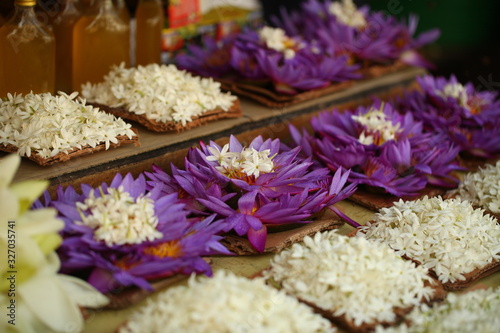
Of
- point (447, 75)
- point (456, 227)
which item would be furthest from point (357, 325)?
point (447, 75)

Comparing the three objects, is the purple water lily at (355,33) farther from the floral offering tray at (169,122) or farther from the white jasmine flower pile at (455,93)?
the floral offering tray at (169,122)

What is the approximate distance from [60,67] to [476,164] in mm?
1417

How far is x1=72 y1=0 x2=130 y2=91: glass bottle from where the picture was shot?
1.77 m

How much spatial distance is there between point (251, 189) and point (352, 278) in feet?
1.13

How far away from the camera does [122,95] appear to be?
165cm

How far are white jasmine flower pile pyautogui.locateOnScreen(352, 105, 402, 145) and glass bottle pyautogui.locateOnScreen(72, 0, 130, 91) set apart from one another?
792 millimetres

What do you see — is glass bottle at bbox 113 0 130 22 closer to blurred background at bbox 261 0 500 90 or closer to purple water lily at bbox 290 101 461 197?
purple water lily at bbox 290 101 461 197

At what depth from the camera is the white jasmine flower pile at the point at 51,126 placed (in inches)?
53.1

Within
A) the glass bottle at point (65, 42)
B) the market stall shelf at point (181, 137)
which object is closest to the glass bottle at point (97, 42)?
the glass bottle at point (65, 42)

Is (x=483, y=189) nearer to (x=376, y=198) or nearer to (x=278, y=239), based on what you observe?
(x=376, y=198)

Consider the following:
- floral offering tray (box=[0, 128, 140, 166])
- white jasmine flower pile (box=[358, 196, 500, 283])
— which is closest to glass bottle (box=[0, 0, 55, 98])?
floral offering tray (box=[0, 128, 140, 166])

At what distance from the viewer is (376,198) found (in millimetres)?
1636

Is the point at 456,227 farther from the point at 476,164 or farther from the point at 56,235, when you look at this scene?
the point at 56,235

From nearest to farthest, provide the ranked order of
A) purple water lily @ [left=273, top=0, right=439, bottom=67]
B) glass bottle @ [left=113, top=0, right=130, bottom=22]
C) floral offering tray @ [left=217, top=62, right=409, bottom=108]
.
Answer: glass bottle @ [left=113, top=0, right=130, bottom=22] < floral offering tray @ [left=217, top=62, right=409, bottom=108] < purple water lily @ [left=273, top=0, right=439, bottom=67]
